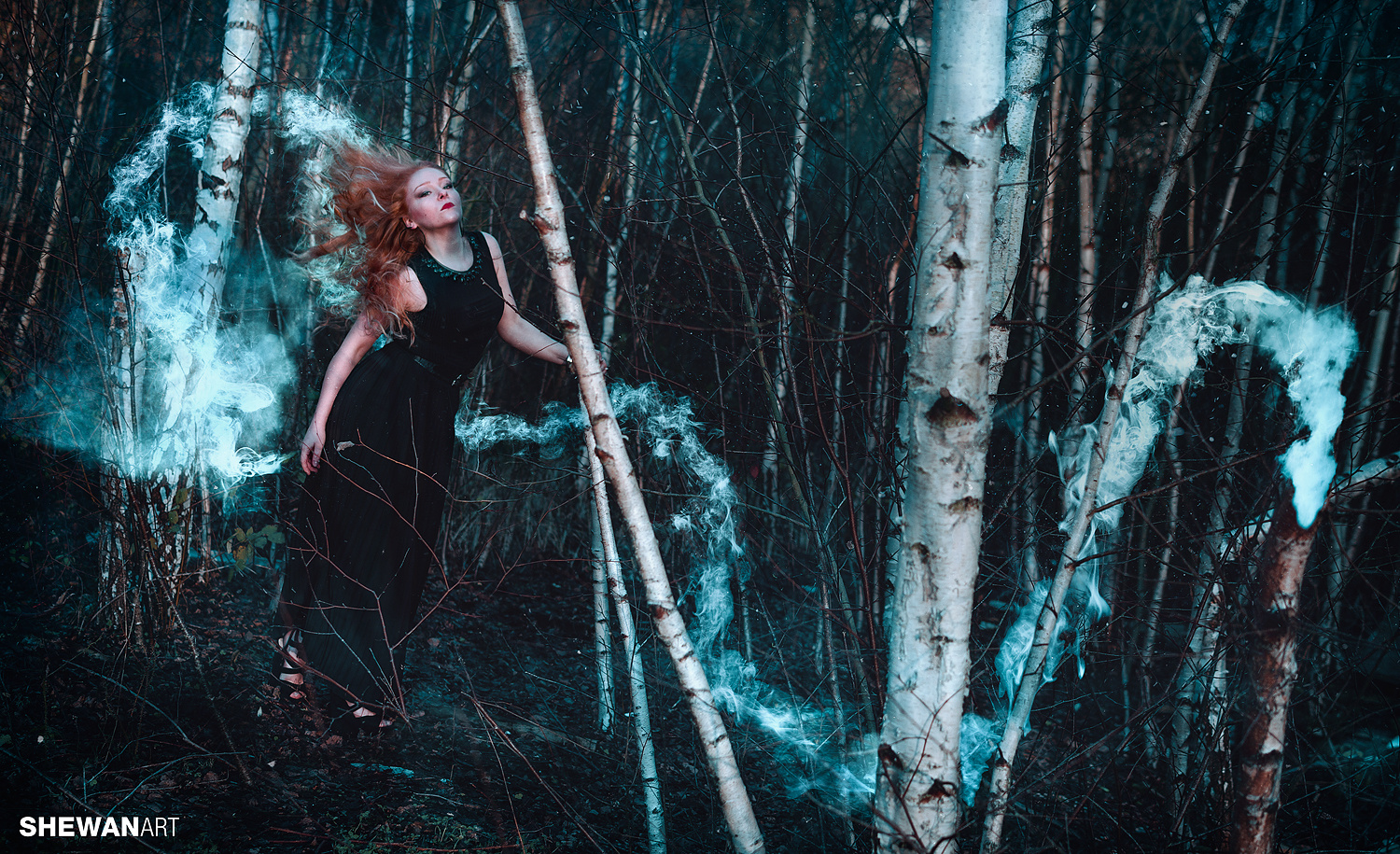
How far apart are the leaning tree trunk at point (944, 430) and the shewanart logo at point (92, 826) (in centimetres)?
227

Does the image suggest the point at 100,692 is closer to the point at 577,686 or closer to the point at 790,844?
the point at 577,686

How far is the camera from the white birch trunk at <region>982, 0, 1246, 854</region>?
221cm

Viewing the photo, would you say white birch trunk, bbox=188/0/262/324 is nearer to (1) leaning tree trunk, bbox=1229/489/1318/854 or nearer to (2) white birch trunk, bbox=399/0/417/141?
(2) white birch trunk, bbox=399/0/417/141

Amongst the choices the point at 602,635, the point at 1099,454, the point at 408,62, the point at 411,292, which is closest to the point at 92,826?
the point at 602,635

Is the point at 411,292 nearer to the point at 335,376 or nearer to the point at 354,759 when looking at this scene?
the point at 335,376

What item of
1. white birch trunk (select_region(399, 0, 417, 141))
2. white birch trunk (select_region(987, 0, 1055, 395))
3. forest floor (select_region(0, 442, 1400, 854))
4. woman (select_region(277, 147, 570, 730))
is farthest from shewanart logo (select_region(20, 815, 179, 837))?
white birch trunk (select_region(399, 0, 417, 141))

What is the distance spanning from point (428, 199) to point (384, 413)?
843mm

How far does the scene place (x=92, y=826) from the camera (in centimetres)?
239

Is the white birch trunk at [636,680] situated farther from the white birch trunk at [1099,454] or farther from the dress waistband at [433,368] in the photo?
the white birch trunk at [1099,454]

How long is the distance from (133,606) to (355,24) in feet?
16.9

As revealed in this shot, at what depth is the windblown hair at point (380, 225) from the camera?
Answer: 2881 mm

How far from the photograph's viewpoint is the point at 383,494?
9.94 ft

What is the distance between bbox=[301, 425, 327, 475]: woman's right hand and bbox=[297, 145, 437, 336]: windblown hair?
0.50m

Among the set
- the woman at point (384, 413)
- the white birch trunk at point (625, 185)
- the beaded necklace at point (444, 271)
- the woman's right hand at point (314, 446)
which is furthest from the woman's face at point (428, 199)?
the woman's right hand at point (314, 446)
